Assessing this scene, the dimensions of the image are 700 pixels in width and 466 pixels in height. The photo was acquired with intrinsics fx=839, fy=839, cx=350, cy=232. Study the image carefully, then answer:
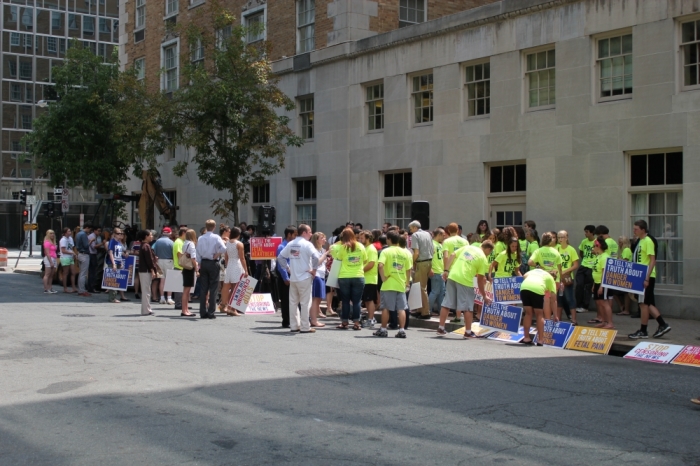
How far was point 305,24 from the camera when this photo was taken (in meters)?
27.3

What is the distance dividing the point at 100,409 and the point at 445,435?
3.29 metres

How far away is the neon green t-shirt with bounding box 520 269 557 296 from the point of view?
12906mm

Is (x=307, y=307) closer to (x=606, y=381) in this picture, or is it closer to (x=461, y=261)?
(x=461, y=261)

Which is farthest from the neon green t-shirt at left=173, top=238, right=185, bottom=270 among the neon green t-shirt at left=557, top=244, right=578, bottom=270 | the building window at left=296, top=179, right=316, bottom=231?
the building window at left=296, top=179, right=316, bottom=231

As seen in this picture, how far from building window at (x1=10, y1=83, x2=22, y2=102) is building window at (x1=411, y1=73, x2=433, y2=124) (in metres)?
54.9

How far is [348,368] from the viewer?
1050 cm

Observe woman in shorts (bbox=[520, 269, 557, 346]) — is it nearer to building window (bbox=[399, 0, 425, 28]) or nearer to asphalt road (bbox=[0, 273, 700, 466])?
asphalt road (bbox=[0, 273, 700, 466])

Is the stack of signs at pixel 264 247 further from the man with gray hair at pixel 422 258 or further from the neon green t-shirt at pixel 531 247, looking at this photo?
the neon green t-shirt at pixel 531 247

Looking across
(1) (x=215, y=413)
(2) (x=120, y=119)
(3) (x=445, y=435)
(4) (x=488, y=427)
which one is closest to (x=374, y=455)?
(3) (x=445, y=435)

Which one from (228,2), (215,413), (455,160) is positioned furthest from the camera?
(228,2)

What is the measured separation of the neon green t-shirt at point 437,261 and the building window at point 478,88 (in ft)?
19.8

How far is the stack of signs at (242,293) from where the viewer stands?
17141 millimetres

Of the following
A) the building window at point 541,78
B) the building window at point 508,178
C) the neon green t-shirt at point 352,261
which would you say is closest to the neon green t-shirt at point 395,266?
the neon green t-shirt at point 352,261

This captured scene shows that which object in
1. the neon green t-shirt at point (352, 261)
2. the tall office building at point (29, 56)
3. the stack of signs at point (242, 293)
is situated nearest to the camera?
the neon green t-shirt at point (352, 261)
